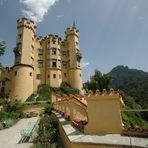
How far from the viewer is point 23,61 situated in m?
43.2

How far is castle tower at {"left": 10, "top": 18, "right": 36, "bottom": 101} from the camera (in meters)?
40.9

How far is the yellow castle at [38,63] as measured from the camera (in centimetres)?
4200

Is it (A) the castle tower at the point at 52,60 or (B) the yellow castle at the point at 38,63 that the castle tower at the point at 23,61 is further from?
(A) the castle tower at the point at 52,60

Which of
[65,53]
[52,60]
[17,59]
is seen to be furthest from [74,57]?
[17,59]

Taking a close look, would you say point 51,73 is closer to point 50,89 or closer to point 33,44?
point 50,89

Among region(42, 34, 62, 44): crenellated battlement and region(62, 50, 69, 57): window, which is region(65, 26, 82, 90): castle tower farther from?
region(42, 34, 62, 44): crenellated battlement

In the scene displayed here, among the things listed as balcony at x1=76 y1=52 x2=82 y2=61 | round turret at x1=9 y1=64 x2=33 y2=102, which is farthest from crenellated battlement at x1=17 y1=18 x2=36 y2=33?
balcony at x1=76 y1=52 x2=82 y2=61

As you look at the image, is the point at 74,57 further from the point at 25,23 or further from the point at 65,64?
the point at 25,23

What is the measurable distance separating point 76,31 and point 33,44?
1413cm

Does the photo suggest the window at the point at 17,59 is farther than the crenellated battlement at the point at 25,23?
No

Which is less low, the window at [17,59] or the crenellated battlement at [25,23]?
the crenellated battlement at [25,23]

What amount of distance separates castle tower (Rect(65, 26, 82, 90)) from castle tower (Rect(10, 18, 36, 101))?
10.8 metres

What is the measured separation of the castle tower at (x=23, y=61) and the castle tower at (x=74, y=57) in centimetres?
1083

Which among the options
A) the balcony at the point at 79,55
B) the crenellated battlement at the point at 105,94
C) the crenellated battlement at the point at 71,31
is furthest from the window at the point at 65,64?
the crenellated battlement at the point at 105,94
